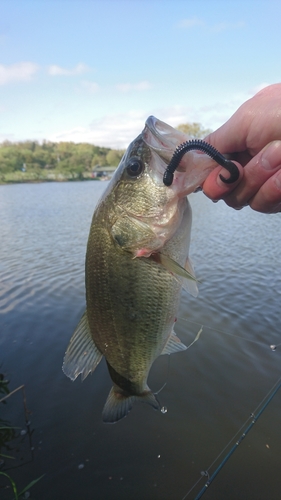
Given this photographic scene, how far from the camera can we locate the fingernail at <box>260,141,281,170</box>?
188cm

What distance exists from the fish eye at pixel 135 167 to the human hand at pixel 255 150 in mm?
419

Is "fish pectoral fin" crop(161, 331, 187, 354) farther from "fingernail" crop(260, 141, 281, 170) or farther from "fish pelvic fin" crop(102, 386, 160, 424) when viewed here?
"fingernail" crop(260, 141, 281, 170)

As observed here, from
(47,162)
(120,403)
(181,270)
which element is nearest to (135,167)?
(181,270)

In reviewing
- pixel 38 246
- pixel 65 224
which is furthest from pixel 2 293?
pixel 65 224

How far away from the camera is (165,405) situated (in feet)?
17.7

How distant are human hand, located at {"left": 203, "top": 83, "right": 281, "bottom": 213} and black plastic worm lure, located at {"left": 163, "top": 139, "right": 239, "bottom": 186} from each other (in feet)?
0.18

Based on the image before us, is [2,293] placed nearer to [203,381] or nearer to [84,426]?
[84,426]

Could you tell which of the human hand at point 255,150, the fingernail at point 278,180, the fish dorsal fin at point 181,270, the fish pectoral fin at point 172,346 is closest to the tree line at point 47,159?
the human hand at point 255,150

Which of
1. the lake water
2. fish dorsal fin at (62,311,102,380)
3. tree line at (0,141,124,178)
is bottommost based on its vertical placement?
the lake water

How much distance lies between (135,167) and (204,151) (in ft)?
1.57

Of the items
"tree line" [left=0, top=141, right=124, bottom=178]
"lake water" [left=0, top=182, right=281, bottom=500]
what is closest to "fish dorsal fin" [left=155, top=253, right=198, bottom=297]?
"lake water" [left=0, top=182, right=281, bottom=500]

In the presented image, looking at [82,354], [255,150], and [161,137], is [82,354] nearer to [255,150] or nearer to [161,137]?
[161,137]

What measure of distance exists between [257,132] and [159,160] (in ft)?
2.39

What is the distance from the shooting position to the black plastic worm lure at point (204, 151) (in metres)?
1.59
